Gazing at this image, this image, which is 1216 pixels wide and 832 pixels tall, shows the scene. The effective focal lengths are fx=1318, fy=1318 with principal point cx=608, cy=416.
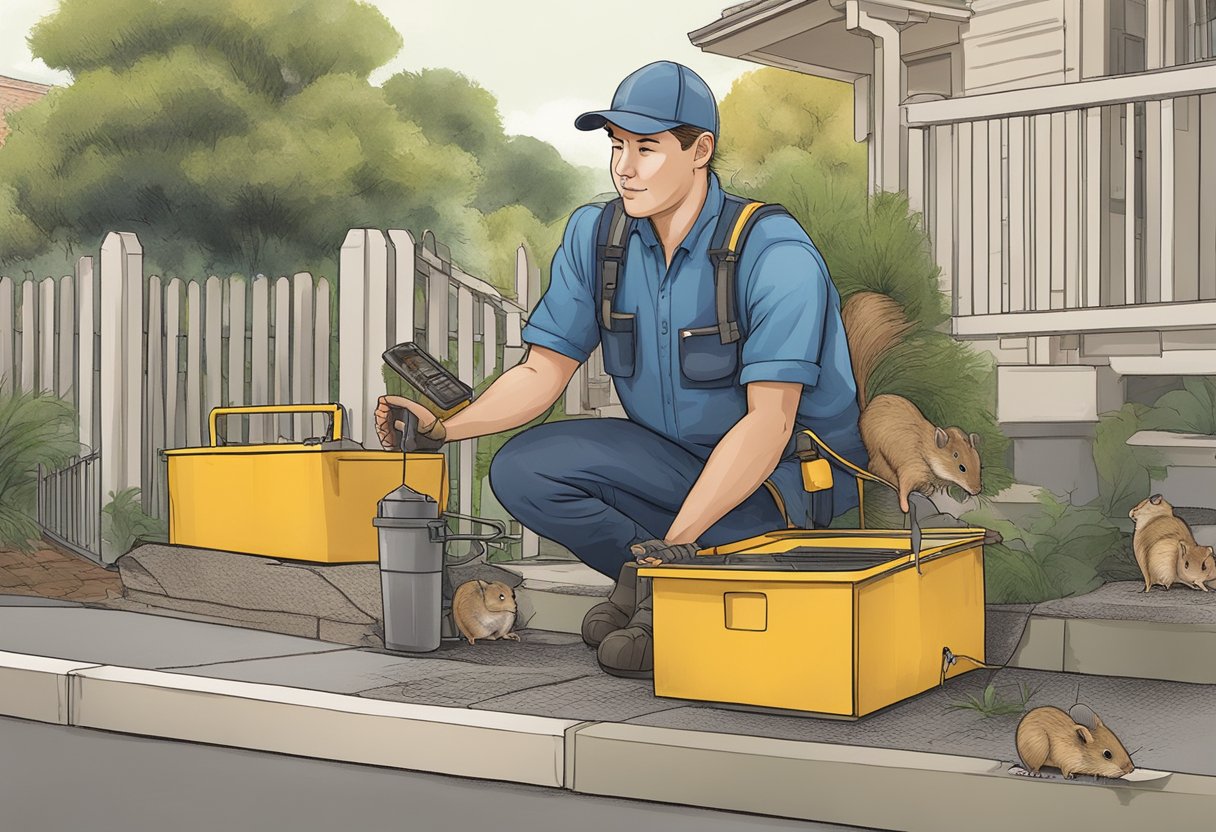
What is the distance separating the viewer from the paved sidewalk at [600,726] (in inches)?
105

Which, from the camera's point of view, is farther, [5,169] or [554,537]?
[5,169]

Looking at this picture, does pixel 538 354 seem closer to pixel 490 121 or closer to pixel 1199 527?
pixel 1199 527

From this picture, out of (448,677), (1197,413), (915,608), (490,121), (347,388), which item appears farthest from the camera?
(490,121)

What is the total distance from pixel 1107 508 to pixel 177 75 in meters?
12.1

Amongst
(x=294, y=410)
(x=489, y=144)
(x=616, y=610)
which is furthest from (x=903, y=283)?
(x=489, y=144)

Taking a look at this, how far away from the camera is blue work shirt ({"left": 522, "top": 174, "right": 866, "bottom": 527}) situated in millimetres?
3857

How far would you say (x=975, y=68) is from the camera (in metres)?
7.07

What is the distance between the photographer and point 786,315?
3.79 m

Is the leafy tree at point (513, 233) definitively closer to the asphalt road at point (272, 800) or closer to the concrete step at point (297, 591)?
the concrete step at point (297, 591)

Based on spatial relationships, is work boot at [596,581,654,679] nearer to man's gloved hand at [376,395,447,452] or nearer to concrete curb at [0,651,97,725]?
man's gloved hand at [376,395,447,452]

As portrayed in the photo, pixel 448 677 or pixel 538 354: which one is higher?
pixel 538 354

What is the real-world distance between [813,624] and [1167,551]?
5.60 ft

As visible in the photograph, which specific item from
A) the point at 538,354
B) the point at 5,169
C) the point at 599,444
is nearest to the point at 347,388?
the point at 538,354

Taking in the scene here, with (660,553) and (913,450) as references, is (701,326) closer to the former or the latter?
(913,450)
